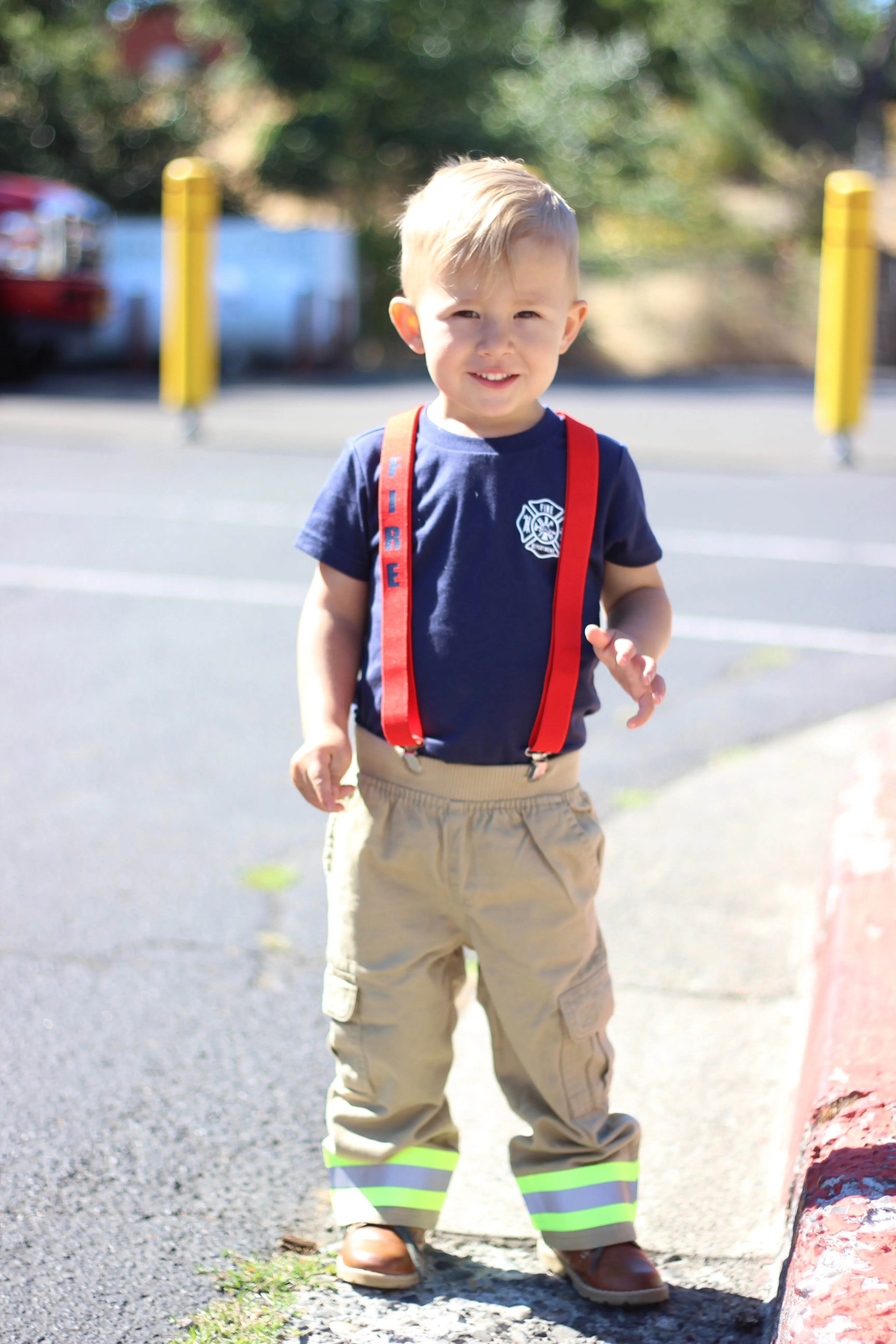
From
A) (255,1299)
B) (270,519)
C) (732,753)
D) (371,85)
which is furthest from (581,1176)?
(371,85)

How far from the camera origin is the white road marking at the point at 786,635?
241 inches

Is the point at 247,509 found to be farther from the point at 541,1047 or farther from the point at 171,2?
the point at 171,2

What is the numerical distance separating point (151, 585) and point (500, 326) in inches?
194

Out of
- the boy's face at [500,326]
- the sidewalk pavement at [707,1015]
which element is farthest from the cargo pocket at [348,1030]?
the boy's face at [500,326]

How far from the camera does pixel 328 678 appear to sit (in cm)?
233

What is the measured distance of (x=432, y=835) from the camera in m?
2.26

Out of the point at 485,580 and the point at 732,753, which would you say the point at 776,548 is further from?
the point at 485,580

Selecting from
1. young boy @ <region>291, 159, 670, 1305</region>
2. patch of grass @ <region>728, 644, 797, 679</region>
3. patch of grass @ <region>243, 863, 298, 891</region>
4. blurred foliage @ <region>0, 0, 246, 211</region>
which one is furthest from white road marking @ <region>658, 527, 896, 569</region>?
blurred foliage @ <region>0, 0, 246, 211</region>

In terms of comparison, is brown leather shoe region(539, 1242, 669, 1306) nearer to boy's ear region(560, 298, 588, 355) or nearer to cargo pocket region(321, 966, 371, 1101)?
cargo pocket region(321, 966, 371, 1101)

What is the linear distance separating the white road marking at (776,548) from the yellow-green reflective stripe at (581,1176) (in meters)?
5.49

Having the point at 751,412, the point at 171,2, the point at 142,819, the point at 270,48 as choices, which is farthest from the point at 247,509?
the point at 171,2

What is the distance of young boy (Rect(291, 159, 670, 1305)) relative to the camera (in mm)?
2174

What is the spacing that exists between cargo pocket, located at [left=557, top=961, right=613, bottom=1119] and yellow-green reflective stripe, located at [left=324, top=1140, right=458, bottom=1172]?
22 centimetres

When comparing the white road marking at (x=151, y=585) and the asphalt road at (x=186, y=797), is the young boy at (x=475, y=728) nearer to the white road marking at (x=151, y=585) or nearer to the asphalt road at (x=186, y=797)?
the asphalt road at (x=186, y=797)
